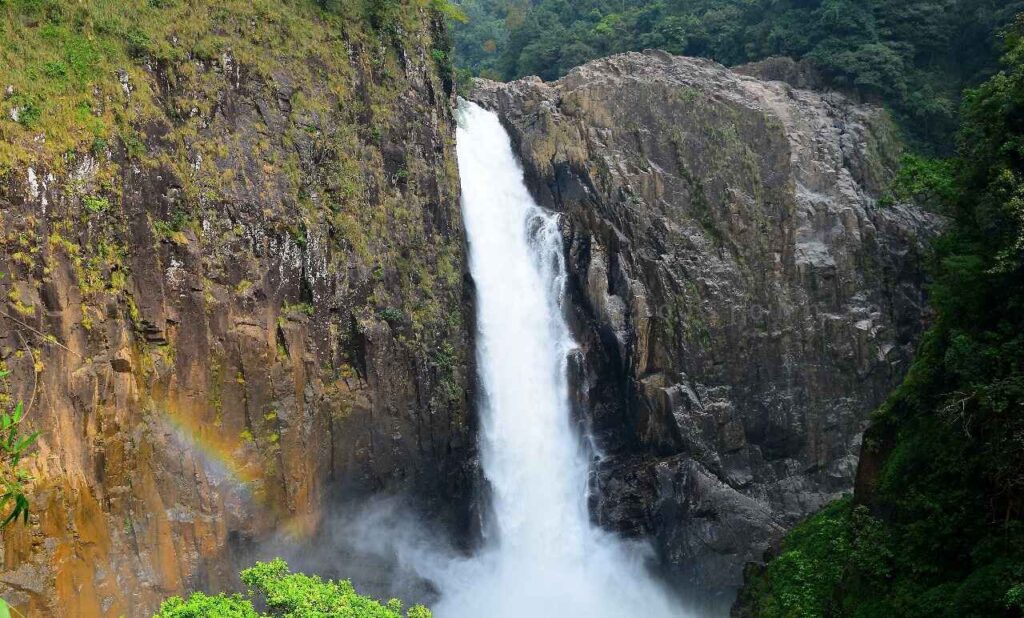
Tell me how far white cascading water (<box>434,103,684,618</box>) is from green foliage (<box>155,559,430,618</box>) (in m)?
9.98

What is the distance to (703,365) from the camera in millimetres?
30031

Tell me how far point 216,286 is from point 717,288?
17734mm

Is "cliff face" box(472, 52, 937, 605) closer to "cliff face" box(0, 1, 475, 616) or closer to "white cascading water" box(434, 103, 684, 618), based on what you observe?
"white cascading water" box(434, 103, 684, 618)

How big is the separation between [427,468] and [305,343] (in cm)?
576

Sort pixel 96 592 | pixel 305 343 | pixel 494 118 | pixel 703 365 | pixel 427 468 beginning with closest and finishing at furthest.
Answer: pixel 96 592
pixel 305 343
pixel 427 468
pixel 703 365
pixel 494 118

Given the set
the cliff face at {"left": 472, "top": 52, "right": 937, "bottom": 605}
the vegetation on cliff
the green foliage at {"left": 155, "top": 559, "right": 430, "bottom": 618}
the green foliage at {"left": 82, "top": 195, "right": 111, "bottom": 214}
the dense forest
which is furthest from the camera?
the dense forest

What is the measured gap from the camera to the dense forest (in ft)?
116

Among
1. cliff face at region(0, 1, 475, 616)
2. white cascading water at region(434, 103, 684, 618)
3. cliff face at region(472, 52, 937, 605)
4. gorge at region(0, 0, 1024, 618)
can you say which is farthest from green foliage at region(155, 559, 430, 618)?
cliff face at region(472, 52, 937, 605)

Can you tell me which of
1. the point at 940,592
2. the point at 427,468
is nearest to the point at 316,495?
the point at 427,468

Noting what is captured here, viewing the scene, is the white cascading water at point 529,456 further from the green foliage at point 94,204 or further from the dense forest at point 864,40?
the dense forest at point 864,40

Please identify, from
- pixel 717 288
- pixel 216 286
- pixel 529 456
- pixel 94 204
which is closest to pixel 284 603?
pixel 216 286

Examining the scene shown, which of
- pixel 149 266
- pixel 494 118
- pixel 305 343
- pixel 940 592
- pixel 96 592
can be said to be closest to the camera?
pixel 940 592

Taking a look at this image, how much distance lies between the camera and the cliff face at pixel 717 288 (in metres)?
28.6

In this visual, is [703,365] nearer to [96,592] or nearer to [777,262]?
[777,262]
